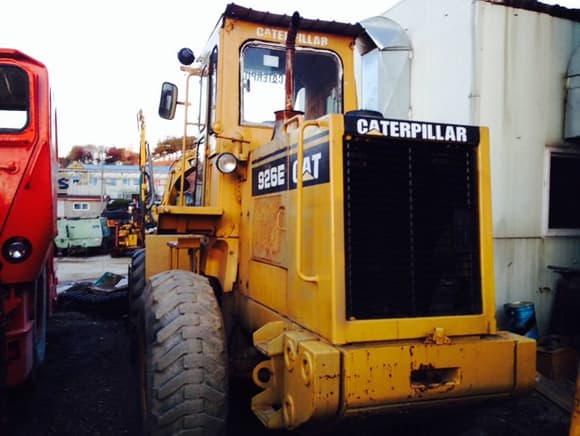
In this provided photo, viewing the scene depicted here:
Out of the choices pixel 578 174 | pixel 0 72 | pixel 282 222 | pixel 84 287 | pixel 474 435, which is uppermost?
pixel 0 72

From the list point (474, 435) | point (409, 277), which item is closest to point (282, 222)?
point (409, 277)

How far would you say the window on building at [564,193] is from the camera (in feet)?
21.5

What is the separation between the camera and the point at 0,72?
4.32 m

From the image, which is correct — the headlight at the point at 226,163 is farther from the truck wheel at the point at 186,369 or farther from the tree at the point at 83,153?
the tree at the point at 83,153

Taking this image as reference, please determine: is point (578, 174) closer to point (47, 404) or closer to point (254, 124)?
point (254, 124)

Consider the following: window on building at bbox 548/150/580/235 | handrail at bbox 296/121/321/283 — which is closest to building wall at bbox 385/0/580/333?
window on building at bbox 548/150/580/235

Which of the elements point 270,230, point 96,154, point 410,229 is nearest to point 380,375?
point 410,229

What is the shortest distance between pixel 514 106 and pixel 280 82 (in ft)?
10.6

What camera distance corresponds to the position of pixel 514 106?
20.3ft

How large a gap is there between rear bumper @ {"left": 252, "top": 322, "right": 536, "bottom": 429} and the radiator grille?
24 centimetres

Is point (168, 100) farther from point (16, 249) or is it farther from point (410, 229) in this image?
point (410, 229)

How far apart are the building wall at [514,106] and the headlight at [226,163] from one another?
131 inches

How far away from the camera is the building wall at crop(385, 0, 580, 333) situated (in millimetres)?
6098

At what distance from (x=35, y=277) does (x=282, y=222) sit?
209 centimetres
